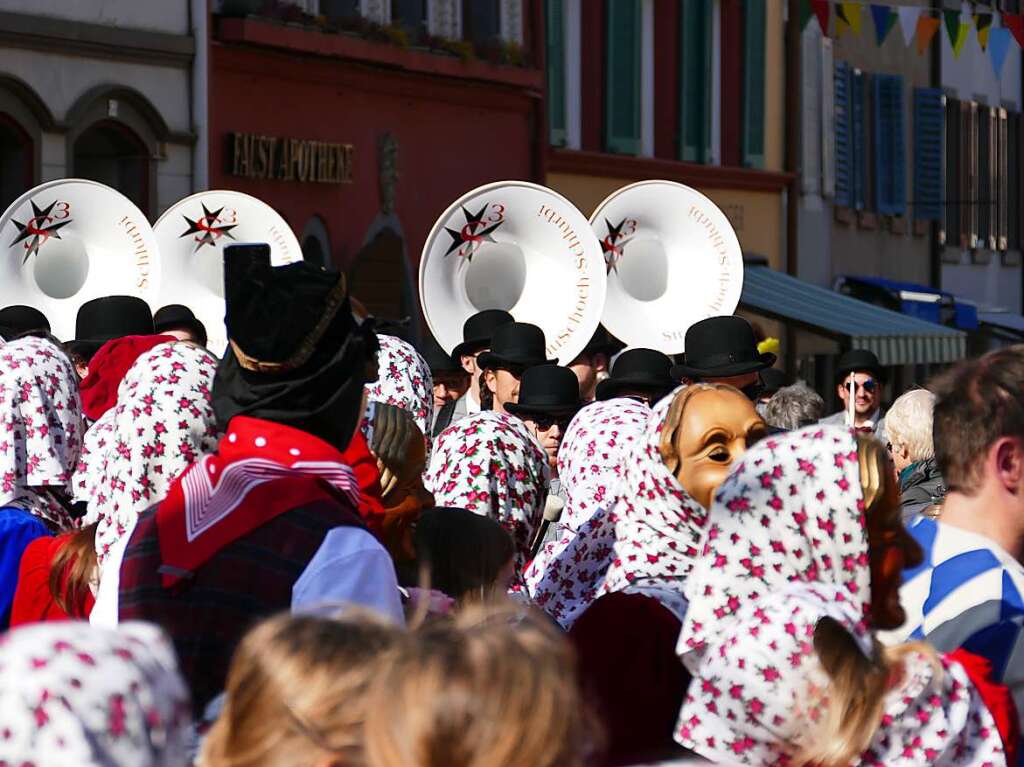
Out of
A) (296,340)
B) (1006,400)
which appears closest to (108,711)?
(296,340)

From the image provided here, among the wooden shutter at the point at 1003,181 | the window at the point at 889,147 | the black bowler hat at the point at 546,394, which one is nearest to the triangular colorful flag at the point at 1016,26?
the window at the point at 889,147

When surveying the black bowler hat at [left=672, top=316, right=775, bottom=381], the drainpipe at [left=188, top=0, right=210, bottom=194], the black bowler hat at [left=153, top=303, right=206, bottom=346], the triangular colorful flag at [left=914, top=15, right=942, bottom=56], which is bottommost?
the black bowler hat at [left=672, top=316, right=775, bottom=381]

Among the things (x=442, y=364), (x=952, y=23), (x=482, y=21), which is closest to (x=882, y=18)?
(x=952, y=23)

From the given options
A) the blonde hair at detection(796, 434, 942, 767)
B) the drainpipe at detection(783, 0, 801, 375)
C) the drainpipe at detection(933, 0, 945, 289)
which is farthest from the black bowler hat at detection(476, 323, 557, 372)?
the drainpipe at detection(933, 0, 945, 289)

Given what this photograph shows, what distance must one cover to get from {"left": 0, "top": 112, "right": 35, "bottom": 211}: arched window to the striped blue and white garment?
423 inches

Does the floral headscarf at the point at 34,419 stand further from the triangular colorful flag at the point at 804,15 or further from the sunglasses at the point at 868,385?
the triangular colorful flag at the point at 804,15

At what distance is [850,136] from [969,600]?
24.6m

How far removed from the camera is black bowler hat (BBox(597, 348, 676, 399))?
24.4ft

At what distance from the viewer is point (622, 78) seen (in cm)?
2145

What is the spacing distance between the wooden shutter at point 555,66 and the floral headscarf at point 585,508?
47.5ft

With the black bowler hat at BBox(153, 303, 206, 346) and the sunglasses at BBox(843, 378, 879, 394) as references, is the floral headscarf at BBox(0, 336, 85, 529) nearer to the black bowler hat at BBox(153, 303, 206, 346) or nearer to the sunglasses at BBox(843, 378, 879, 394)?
the black bowler hat at BBox(153, 303, 206, 346)

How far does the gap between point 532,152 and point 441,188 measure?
160 centimetres

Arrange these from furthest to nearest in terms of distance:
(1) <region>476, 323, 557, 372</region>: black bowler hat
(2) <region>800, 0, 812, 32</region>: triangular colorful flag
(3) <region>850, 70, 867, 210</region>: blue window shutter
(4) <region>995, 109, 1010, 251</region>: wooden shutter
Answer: (4) <region>995, 109, 1010, 251</region>: wooden shutter < (3) <region>850, 70, 867, 210</region>: blue window shutter < (2) <region>800, 0, 812, 32</region>: triangular colorful flag < (1) <region>476, 323, 557, 372</region>: black bowler hat

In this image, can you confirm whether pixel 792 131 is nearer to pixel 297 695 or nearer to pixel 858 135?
pixel 858 135
